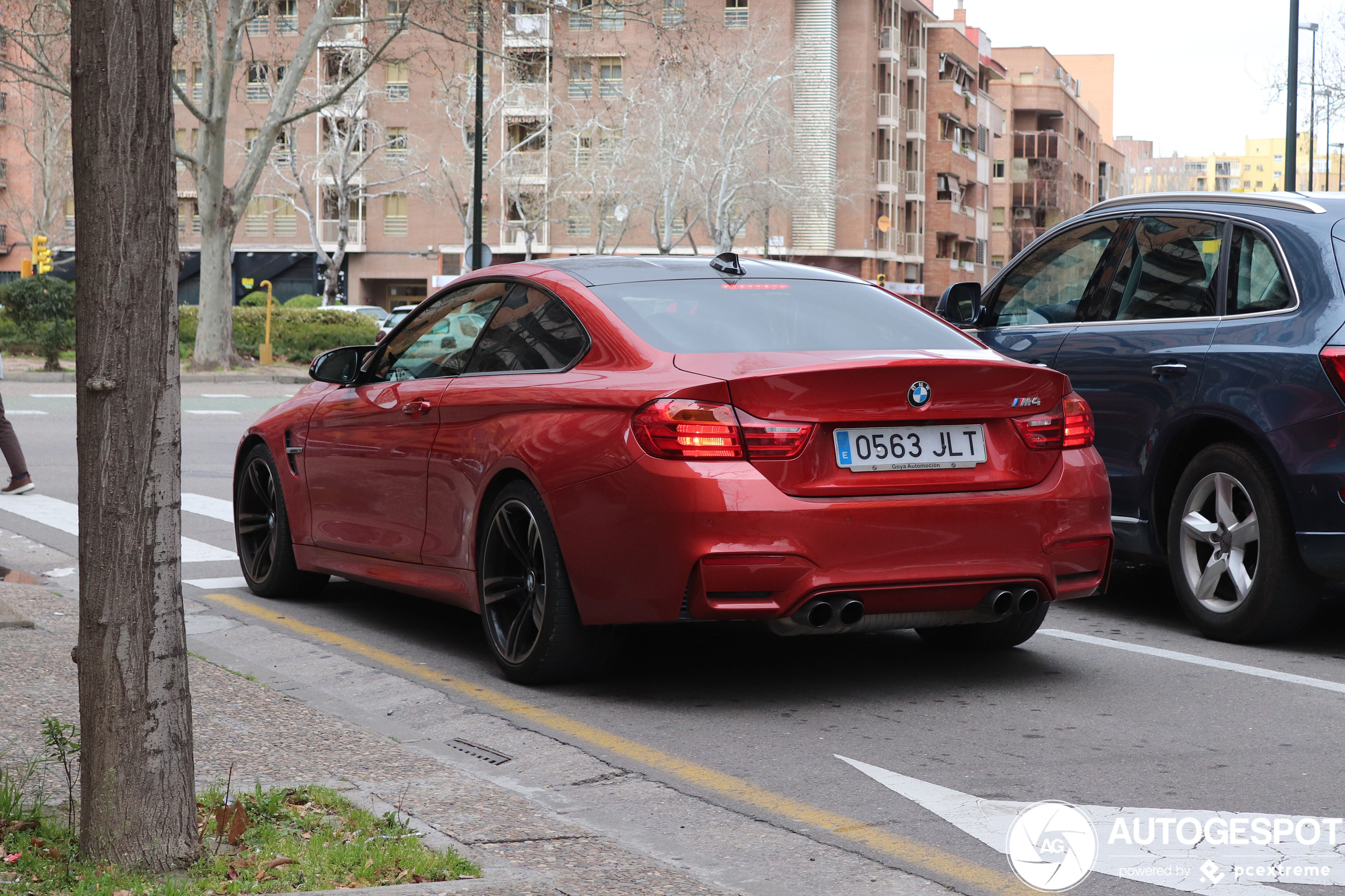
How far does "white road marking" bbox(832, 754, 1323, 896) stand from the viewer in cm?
367

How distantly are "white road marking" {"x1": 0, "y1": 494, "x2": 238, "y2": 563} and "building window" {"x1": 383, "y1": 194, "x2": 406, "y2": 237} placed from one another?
63.6m

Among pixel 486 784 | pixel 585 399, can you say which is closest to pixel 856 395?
pixel 585 399

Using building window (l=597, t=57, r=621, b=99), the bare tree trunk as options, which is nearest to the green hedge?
building window (l=597, t=57, r=621, b=99)

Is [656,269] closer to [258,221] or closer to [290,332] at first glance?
[290,332]

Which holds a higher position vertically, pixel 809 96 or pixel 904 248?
pixel 809 96

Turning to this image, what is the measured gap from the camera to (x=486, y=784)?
441 cm

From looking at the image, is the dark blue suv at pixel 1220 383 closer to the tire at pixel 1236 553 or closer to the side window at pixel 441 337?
the tire at pixel 1236 553

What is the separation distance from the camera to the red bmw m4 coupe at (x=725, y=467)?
5156 mm

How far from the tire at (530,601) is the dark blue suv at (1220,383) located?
256 cm

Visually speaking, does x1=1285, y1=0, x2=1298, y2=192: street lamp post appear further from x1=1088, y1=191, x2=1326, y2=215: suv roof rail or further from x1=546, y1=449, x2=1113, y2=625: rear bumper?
Result: x1=546, y1=449, x2=1113, y2=625: rear bumper

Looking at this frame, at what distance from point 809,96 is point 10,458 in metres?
61.0

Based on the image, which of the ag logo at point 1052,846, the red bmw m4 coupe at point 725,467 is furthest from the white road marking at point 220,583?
the ag logo at point 1052,846

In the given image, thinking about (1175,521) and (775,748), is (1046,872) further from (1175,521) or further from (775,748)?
(1175,521)

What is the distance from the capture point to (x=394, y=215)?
244 feet
